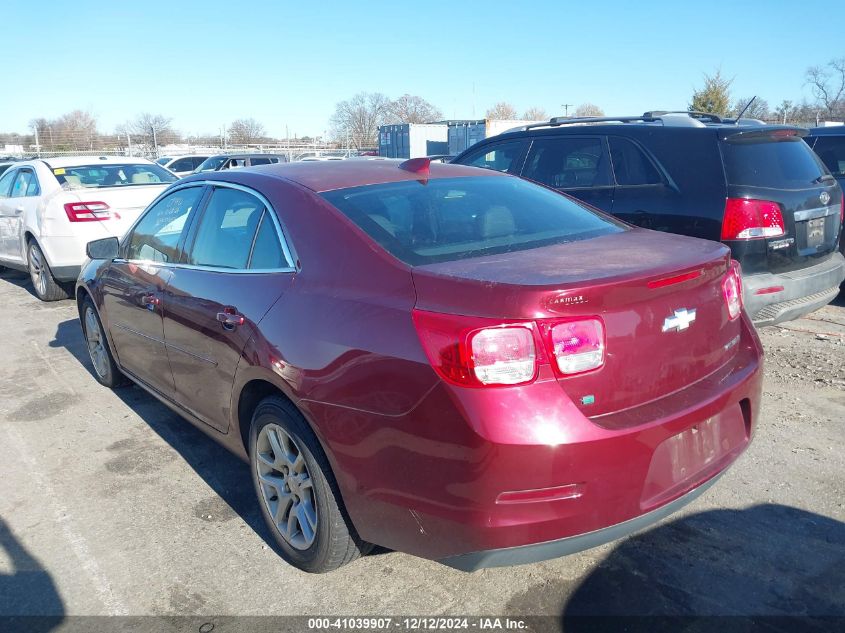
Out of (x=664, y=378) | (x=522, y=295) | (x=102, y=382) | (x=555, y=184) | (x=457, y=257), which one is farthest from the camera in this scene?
(x=555, y=184)

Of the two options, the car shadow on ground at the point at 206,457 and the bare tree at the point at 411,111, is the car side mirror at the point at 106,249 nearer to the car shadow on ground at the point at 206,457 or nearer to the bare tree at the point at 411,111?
the car shadow on ground at the point at 206,457

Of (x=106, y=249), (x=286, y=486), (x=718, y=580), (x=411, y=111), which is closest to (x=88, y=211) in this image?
Result: (x=106, y=249)

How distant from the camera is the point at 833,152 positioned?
24.9ft

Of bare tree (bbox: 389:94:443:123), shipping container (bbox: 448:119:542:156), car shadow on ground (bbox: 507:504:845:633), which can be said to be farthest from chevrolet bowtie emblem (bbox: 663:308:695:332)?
bare tree (bbox: 389:94:443:123)

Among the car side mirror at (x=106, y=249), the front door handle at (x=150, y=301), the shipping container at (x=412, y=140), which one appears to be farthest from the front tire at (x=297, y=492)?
the shipping container at (x=412, y=140)

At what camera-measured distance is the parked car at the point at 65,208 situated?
812 centimetres

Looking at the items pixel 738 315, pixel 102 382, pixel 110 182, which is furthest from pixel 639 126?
pixel 110 182

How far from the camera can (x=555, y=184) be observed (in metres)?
6.05

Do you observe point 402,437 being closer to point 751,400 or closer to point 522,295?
point 522,295

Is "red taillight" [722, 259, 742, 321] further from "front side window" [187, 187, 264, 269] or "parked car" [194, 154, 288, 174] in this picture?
"parked car" [194, 154, 288, 174]

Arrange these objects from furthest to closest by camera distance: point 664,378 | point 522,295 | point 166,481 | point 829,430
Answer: point 829,430 < point 166,481 < point 664,378 < point 522,295

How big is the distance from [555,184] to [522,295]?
13.2ft

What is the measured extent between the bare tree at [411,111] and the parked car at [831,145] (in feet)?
230

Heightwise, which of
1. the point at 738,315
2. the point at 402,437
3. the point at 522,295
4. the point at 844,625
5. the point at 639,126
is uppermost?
the point at 639,126
